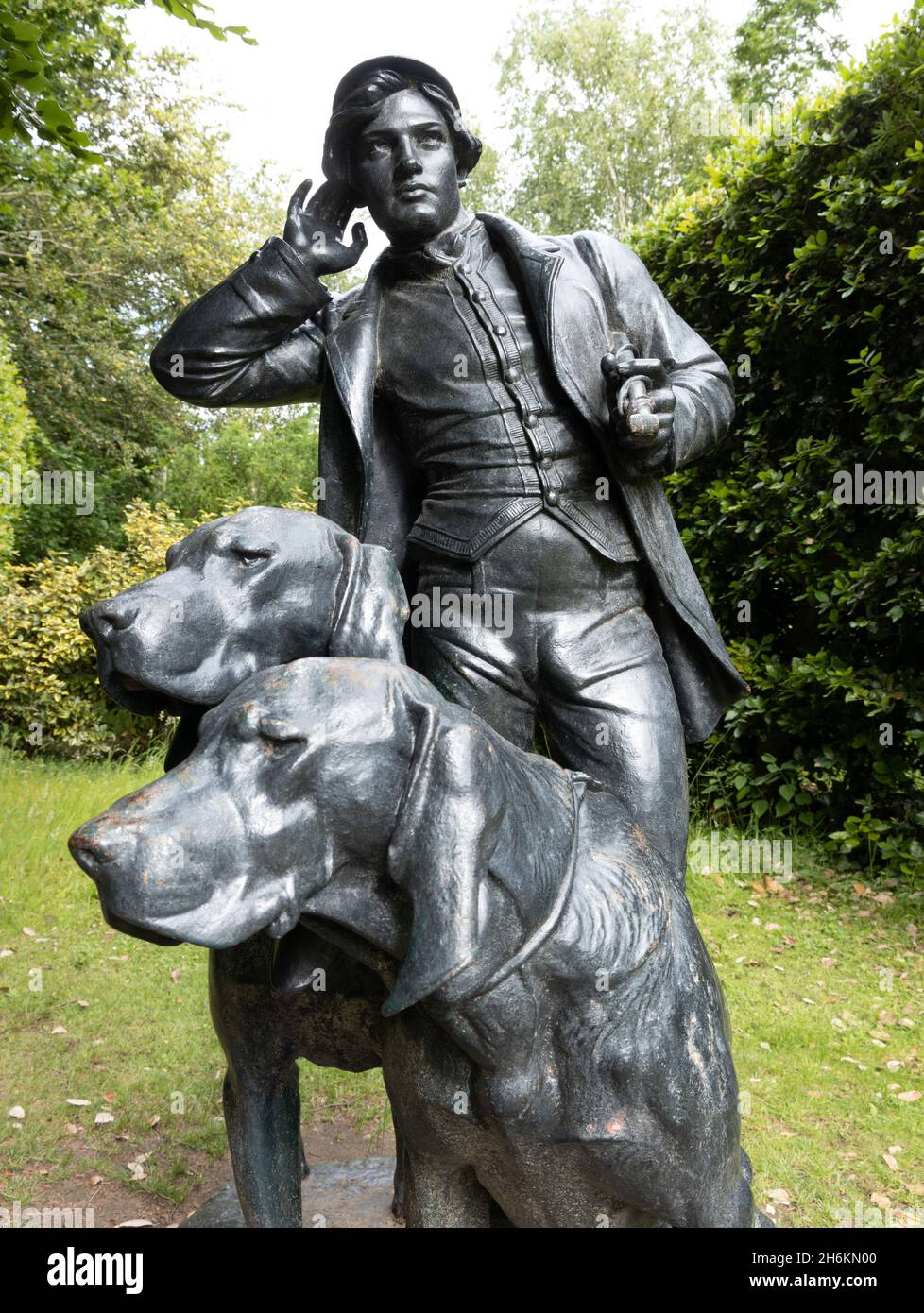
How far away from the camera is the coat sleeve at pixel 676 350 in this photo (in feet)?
7.89

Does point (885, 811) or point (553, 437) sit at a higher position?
point (553, 437)

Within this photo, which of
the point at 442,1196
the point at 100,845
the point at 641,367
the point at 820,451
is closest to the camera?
the point at 100,845

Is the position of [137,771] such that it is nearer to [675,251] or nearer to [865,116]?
[675,251]

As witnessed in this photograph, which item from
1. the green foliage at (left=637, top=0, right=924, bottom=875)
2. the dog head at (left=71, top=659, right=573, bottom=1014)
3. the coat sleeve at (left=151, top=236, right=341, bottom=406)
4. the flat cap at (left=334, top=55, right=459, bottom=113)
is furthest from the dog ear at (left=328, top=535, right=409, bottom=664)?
the green foliage at (left=637, top=0, right=924, bottom=875)

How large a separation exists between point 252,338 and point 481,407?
50cm

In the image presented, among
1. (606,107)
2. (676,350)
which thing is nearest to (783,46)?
(606,107)

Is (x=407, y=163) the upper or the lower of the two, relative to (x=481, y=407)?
upper

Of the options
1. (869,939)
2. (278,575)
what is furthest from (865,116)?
(278,575)

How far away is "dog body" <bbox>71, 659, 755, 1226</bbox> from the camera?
53.8 inches

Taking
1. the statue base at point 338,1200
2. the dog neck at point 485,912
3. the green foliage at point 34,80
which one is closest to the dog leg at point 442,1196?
the dog neck at point 485,912

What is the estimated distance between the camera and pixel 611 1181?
5.54 ft

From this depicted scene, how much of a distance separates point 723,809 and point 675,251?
3332 mm

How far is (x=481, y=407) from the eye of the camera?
2428mm

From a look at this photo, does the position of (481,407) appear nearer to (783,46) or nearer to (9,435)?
(9,435)
